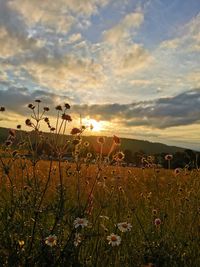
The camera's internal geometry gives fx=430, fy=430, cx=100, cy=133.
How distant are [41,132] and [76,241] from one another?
5.13 ft

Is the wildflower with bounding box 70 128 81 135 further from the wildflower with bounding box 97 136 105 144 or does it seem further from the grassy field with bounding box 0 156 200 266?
the wildflower with bounding box 97 136 105 144

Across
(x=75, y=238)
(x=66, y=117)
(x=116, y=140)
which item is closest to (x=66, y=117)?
(x=66, y=117)

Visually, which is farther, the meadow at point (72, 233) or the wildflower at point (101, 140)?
the wildflower at point (101, 140)

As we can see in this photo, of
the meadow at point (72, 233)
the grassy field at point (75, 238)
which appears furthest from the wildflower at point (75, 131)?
the grassy field at point (75, 238)

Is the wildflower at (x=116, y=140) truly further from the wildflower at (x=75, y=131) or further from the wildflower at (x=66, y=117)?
the wildflower at (x=66, y=117)

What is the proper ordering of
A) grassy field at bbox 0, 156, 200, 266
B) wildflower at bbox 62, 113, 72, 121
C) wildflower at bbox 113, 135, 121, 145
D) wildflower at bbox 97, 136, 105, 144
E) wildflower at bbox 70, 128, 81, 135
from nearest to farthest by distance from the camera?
grassy field at bbox 0, 156, 200, 266
wildflower at bbox 70, 128, 81, 135
wildflower at bbox 62, 113, 72, 121
wildflower at bbox 113, 135, 121, 145
wildflower at bbox 97, 136, 105, 144

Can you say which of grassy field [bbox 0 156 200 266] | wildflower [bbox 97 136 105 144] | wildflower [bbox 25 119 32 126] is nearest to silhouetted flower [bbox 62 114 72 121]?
wildflower [bbox 25 119 32 126]

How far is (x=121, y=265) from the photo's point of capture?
161 inches

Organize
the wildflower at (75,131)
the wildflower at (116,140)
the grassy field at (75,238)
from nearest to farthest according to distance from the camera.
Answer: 1. the grassy field at (75,238)
2. the wildflower at (75,131)
3. the wildflower at (116,140)

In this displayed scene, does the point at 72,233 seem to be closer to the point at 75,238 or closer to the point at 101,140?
the point at 75,238

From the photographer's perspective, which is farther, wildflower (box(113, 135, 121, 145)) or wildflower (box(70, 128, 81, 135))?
wildflower (box(113, 135, 121, 145))

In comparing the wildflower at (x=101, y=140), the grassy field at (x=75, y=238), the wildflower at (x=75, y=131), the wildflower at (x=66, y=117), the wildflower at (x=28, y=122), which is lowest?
the grassy field at (x=75, y=238)

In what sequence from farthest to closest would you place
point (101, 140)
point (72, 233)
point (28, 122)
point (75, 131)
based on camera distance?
point (101, 140) → point (28, 122) → point (75, 131) → point (72, 233)

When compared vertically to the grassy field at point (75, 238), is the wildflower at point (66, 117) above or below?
above
